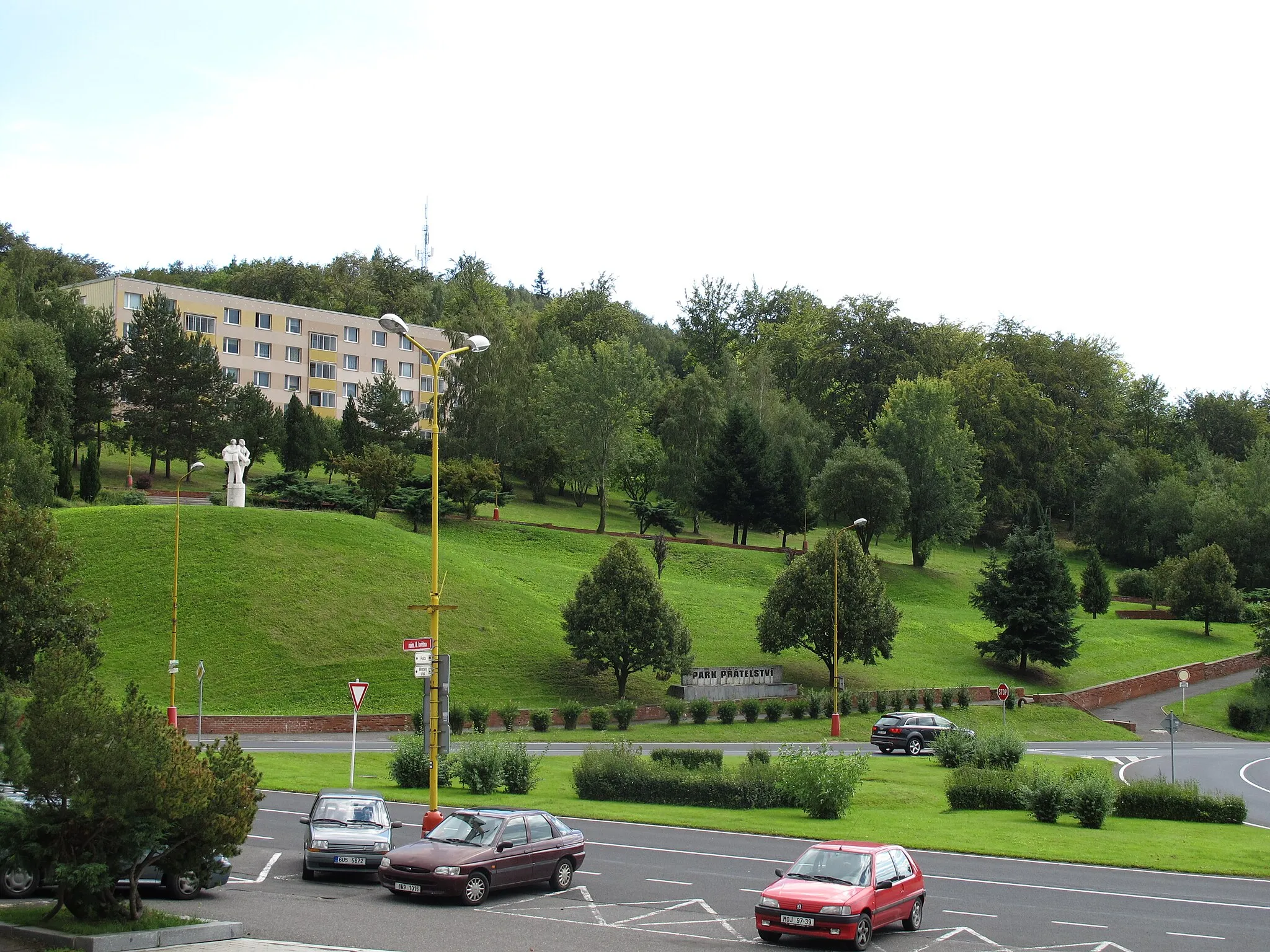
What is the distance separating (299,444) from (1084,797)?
69836 mm

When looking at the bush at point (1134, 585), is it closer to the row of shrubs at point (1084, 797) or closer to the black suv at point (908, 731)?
the black suv at point (908, 731)

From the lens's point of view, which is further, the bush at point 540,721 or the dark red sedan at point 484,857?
the bush at point 540,721

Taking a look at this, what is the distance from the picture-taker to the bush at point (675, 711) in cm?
4841

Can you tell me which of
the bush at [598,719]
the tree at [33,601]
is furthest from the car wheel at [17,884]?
the bush at [598,719]

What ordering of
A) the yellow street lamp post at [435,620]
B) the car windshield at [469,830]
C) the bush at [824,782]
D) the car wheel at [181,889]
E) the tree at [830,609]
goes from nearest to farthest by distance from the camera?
1. the car wheel at [181,889]
2. the car windshield at [469,830]
3. the yellow street lamp post at [435,620]
4. the bush at [824,782]
5. the tree at [830,609]

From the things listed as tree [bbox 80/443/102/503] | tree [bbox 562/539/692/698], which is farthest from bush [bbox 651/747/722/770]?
tree [bbox 80/443/102/503]

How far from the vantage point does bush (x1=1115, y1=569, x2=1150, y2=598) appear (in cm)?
9069

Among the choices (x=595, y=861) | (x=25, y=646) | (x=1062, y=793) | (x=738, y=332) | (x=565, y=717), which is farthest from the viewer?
(x=738, y=332)

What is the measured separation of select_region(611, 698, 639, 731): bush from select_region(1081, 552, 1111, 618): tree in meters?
46.1

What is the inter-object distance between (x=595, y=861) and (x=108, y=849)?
9668 mm

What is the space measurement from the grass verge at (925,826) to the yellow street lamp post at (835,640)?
13.6 meters

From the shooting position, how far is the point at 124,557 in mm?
55500

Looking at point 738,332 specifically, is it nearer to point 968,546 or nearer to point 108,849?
point 968,546

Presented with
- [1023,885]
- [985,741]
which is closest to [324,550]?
[985,741]
